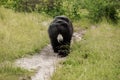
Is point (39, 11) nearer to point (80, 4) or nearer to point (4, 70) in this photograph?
point (80, 4)

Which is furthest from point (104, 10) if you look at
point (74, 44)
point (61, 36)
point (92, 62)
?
point (92, 62)

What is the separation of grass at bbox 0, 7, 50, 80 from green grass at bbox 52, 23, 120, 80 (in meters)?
0.98

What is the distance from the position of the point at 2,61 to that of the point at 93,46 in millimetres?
2581

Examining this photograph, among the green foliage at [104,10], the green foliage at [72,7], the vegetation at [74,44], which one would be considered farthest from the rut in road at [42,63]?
the green foliage at [72,7]

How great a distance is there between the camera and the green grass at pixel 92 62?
6207 millimetres

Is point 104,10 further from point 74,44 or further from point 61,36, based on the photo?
point 61,36

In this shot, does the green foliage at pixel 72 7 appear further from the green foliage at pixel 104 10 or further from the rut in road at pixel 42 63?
the rut in road at pixel 42 63

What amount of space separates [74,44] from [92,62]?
2009mm

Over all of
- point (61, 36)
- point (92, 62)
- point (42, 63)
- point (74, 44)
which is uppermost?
point (61, 36)

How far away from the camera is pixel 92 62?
728cm

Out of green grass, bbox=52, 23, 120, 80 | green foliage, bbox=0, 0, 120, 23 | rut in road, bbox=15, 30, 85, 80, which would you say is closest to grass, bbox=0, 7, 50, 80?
rut in road, bbox=15, 30, 85, 80

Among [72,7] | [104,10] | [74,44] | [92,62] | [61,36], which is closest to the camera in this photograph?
[92,62]

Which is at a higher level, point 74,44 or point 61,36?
point 61,36

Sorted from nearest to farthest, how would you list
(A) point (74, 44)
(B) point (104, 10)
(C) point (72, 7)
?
(A) point (74, 44), (B) point (104, 10), (C) point (72, 7)
